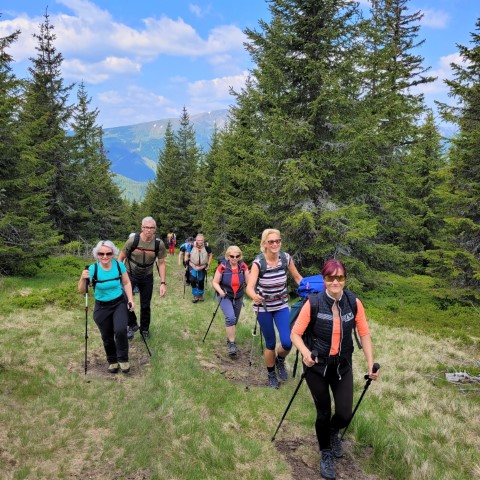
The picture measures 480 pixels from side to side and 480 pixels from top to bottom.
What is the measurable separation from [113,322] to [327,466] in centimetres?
400

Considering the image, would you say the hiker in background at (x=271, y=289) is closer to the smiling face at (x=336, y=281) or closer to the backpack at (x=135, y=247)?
the smiling face at (x=336, y=281)

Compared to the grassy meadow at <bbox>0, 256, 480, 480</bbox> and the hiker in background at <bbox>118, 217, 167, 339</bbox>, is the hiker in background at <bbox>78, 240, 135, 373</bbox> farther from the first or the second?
the hiker in background at <bbox>118, 217, 167, 339</bbox>

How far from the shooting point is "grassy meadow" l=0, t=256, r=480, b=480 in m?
4.23

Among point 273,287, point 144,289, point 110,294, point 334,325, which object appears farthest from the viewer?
point 144,289

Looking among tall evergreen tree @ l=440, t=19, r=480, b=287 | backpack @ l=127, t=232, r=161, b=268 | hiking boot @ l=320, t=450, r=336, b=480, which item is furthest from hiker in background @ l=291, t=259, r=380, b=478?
tall evergreen tree @ l=440, t=19, r=480, b=287

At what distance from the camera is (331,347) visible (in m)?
3.96

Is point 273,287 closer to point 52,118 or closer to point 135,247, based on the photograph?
point 135,247

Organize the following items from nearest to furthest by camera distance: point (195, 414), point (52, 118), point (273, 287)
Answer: point (195, 414) < point (273, 287) < point (52, 118)

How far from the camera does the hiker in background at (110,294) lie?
20.2 feet

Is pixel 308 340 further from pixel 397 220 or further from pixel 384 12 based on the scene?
pixel 384 12

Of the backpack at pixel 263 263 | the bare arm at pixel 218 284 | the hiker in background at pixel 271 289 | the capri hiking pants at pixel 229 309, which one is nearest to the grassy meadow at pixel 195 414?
the capri hiking pants at pixel 229 309

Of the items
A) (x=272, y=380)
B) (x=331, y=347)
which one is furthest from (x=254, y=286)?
(x=331, y=347)

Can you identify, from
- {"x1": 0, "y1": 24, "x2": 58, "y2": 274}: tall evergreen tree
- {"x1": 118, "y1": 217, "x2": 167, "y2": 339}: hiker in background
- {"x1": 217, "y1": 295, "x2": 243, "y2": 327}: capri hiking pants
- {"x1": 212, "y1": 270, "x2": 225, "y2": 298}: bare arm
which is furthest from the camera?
{"x1": 0, "y1": 24, "x2": 58, "y2": 274}: tall evergreen tree

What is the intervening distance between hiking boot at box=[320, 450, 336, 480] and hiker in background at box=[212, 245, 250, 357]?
383 centimetres
